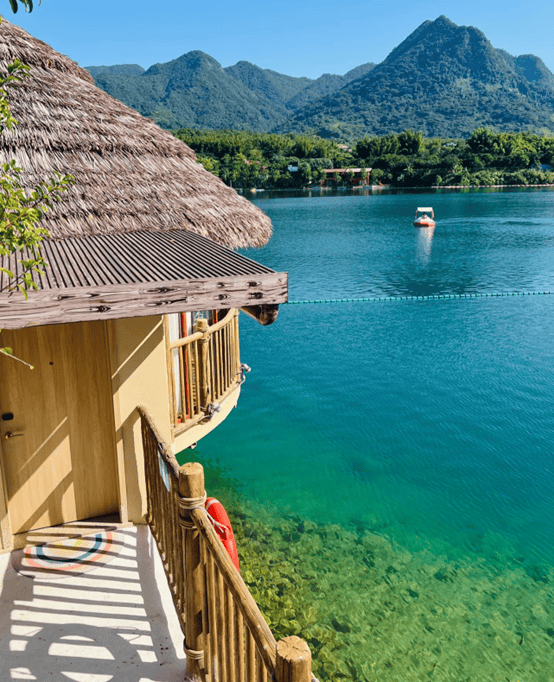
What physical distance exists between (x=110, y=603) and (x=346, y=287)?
22477 millimetres

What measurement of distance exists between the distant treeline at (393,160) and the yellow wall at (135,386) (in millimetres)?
100802

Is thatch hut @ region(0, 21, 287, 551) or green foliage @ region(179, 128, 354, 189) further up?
green foliage @ region(179, 128, 354, 189)

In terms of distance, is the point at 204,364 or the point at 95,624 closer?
the point at 95,624

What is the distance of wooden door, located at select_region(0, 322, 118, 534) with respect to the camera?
14.5 ft

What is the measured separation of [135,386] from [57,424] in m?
0.74

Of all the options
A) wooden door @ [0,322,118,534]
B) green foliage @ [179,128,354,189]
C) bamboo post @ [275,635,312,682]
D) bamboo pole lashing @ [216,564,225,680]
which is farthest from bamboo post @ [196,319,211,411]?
green foliage @ [179,128,354,189]

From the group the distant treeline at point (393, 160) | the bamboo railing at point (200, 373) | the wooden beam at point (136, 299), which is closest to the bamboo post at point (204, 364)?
the bamboo railing at point (200, 373)

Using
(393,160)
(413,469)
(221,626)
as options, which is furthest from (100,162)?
(393,160)

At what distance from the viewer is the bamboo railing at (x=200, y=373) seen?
5695 millimetres

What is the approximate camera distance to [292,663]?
187cm

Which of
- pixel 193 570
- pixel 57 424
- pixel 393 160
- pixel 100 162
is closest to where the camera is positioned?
pixel 193 570

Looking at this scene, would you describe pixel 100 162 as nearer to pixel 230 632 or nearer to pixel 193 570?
pixel 193 570

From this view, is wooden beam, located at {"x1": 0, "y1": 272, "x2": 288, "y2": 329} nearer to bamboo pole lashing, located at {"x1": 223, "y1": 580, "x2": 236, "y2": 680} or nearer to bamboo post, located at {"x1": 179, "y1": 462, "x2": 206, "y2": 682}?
bamboo post, located at {"x1": 179, "y1": 462, "x2": 206, "y2": 682}

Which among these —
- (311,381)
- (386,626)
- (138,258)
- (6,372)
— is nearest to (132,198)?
(138,258)
